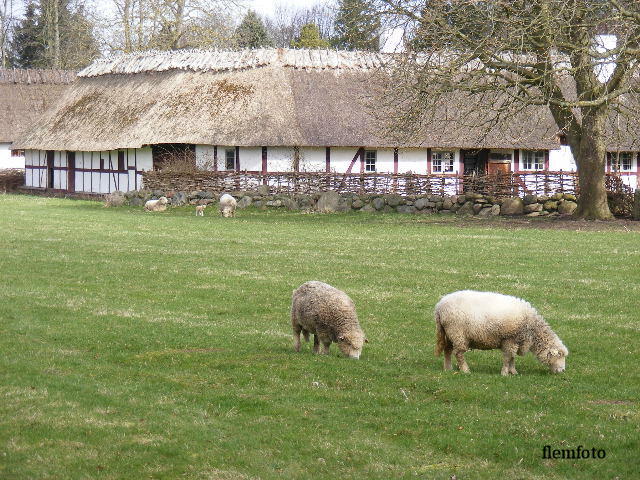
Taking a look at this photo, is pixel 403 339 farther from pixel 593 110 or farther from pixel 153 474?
pixel 593 110

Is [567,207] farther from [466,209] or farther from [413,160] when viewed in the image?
[413,160]

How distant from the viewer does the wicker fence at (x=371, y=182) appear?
38.9 metres

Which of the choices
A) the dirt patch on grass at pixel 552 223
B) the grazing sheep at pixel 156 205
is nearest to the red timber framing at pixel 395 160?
the dirt patch on grass at pixel 552 223

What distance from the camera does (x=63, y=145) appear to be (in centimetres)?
5200

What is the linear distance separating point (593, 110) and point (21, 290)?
2015cm

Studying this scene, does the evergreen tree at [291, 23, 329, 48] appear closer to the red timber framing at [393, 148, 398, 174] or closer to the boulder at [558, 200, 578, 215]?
the red timber framing at [393, 148, 398, 174]

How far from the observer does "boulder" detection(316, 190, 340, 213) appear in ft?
126

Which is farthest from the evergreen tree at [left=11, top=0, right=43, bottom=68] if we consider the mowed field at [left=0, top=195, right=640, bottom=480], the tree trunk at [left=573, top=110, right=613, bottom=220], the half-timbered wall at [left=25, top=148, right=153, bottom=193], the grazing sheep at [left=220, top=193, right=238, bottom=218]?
the mowed field at [left=0, top=195, right=640, bottom=480]

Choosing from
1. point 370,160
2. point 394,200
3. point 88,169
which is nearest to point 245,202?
point 394,200

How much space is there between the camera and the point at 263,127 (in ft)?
143

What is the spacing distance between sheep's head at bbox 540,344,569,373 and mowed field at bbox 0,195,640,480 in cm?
22

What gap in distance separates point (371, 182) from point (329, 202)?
318 cm

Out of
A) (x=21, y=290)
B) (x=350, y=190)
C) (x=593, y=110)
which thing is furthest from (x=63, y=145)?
(x=21, y=290)

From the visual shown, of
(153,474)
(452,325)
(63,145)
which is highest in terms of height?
(63,145)
